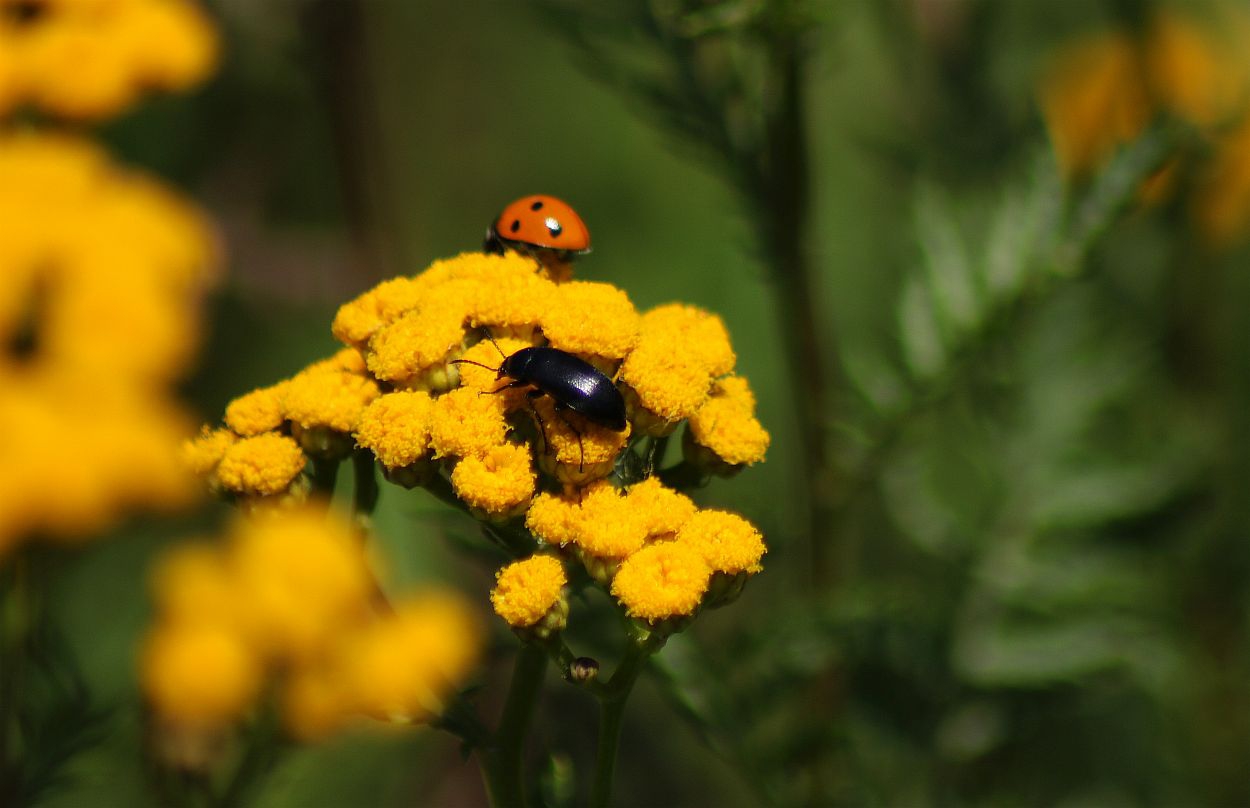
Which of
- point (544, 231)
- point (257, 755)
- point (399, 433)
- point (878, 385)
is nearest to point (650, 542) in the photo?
point (399, 433)

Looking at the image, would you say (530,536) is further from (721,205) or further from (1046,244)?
(1046,244)

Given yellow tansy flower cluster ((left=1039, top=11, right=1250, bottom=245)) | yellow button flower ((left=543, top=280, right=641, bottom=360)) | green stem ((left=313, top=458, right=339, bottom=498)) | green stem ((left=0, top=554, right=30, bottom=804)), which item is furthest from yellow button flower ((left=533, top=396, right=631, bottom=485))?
yellow tansy flower cluster ((left=1039, top=11, right=1250, bottom=245))

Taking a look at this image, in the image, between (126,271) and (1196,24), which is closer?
(126,271)

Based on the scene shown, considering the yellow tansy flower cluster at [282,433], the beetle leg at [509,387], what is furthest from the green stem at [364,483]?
the beetle leg at [509,387]

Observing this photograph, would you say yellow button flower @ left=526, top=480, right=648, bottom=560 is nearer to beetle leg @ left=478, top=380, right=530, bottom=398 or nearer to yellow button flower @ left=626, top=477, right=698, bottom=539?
yellow button flower @ left=626, top=477, right=698, bottom=539

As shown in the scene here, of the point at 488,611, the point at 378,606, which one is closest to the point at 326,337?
the point at 488,611

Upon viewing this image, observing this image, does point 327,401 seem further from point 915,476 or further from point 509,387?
point 915,476
